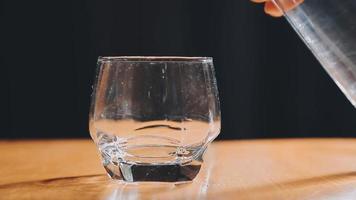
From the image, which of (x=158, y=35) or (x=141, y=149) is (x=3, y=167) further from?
(x=158, y=35)

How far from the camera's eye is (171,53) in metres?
1.70

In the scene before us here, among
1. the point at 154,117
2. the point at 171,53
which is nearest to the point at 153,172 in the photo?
the point at 154,117

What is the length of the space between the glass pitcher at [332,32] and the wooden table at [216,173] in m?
0.11

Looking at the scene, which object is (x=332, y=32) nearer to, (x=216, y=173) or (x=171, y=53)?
(x=216, y=173)

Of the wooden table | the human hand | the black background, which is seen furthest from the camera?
the black background

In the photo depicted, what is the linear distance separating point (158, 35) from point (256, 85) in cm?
30

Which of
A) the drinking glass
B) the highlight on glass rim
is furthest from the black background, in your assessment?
the drinking glass

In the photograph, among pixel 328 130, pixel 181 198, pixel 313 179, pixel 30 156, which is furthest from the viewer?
pixel 328 130

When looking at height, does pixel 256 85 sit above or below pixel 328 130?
above

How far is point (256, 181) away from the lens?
2.01 ft

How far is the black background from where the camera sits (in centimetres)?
167

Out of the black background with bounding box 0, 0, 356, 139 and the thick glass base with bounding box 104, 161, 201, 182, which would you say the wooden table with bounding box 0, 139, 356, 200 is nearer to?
the thick glass base with bounding box 104, 161, 201, 182

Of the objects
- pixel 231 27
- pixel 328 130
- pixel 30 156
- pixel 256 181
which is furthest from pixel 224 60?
pixel 256 181

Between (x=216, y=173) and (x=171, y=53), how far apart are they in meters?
1.06
